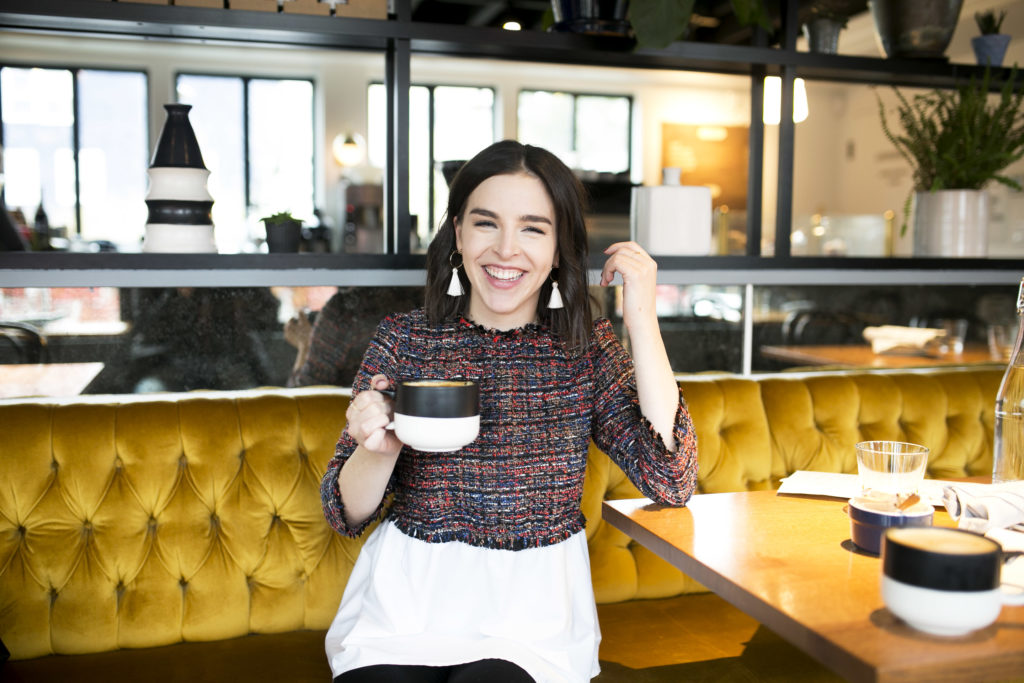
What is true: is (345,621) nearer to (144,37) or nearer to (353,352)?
(353,352)

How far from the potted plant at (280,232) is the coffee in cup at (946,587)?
4.94ft

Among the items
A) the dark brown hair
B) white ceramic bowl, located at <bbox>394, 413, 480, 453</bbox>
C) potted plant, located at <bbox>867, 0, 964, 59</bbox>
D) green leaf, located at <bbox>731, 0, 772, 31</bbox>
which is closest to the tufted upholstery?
the dark brown hair

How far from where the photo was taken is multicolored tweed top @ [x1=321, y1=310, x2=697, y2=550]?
1.43m

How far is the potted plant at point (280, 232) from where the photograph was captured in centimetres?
197

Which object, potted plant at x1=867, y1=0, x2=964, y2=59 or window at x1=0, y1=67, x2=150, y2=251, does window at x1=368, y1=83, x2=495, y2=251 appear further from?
potted plant at x1=867, y1=0, x2=964, y2=59

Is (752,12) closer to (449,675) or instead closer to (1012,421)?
(1012,421)

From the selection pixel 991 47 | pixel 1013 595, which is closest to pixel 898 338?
pixel 991 47

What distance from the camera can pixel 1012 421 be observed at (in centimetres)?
149

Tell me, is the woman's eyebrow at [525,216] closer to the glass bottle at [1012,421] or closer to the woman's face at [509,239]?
the woman's face at [509,239]

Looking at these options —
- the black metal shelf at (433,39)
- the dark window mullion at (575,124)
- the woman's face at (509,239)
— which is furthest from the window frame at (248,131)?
the woman's face at (509,239)

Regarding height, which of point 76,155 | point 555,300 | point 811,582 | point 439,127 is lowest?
point 811,582

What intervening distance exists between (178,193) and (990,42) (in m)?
2.27

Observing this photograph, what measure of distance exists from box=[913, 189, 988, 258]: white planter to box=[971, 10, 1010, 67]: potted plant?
1.30 ft

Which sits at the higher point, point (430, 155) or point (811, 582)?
point (430, 155)
